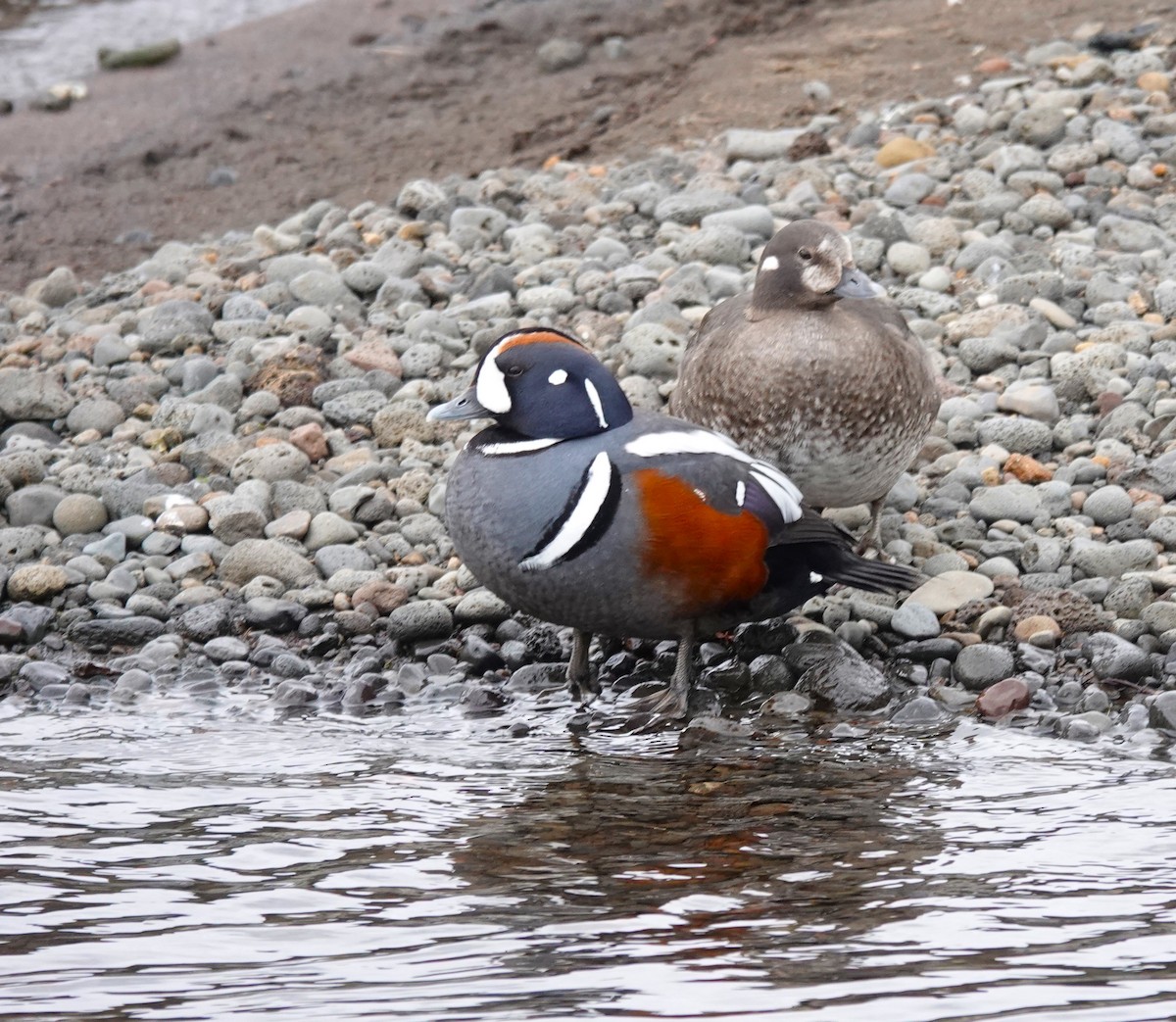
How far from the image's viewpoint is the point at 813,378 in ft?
18.6

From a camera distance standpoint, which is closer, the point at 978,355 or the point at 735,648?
the point at 735,648

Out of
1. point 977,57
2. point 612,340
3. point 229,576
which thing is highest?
point 977,57

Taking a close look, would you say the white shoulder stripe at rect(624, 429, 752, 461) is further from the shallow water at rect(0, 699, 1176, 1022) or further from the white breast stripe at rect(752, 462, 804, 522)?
the shallow water at rect(0, 699, 1176, 1022)

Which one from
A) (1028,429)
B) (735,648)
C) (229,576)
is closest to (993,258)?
(1028,429)

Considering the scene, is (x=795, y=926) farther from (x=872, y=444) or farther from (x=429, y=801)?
(x=872, y=444)

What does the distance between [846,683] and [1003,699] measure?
0.46 meters

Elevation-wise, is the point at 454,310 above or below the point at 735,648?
above

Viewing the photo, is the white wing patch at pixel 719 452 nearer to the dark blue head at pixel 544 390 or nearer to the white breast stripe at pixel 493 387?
the dark blue head at pixel 544 390

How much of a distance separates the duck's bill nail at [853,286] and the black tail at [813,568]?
0.78 meters

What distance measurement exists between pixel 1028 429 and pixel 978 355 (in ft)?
2.04

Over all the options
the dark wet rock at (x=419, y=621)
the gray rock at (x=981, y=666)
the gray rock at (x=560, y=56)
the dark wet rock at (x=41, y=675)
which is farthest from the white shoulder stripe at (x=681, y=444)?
the gray rock at (x=560, y=56)

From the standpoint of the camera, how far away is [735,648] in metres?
5.74

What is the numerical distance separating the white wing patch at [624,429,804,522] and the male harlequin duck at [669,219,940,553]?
27 centimetres

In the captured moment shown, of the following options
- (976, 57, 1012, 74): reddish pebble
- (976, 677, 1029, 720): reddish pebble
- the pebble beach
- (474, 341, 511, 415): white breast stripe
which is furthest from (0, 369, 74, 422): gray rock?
(976, 57, 1012, 74): reddish pebble
